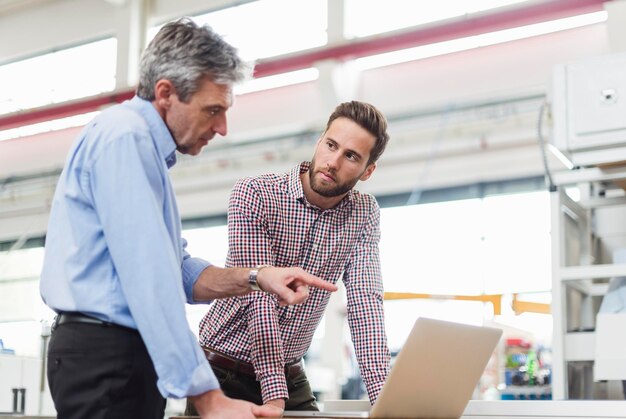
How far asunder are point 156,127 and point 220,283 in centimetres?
33

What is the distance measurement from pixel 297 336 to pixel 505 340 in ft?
9.17

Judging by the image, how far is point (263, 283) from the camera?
135 cm

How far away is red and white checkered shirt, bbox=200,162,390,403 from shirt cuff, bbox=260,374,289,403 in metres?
0.08

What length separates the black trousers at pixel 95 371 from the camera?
1.15 metres

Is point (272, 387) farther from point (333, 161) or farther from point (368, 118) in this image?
point (368, 118)

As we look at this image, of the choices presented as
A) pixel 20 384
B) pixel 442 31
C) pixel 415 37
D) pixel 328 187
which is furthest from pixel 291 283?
pixel 415 37

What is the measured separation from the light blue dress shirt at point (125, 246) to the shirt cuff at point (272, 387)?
469 millimetres

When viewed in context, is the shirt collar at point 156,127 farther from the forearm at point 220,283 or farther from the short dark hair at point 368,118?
the short dark hair at point 368,118

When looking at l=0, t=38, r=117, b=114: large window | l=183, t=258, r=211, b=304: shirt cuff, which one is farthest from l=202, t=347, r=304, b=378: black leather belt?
l=0, t=38, r=117, b=114: large window

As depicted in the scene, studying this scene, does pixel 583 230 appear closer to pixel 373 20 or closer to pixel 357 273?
pixel 357 273

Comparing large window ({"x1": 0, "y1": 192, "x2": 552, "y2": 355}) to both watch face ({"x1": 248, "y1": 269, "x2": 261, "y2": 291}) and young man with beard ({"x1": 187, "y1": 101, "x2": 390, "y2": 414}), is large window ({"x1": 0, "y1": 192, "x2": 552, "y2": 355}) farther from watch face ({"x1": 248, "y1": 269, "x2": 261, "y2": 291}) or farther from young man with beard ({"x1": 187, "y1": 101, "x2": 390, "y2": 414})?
watch face ({"x1": 248, "y1": 269, "x2": 261, "y2": 291})

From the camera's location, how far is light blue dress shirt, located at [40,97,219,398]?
1111 millimetres

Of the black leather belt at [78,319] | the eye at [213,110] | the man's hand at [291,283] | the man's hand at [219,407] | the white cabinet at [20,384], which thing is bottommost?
the white cabinet at [20,384]

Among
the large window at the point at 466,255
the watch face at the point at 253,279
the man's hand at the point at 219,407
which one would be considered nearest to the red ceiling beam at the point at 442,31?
the large window at the point at 466,255
